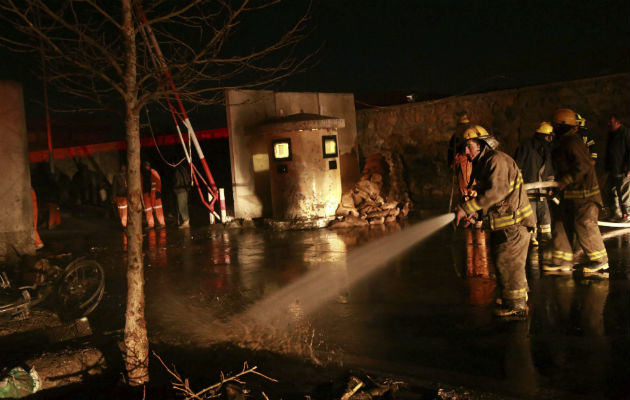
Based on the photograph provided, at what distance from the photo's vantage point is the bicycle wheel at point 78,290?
6277mm

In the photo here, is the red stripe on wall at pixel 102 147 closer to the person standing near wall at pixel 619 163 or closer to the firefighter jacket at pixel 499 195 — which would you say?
the person standing near wall at pixel 619 163

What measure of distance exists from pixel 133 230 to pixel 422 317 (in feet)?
10.5

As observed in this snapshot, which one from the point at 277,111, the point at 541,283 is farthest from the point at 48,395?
the point at 277,111

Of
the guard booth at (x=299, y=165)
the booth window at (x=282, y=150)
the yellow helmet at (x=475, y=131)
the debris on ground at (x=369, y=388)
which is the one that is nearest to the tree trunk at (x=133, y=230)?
the debris on ground at (x=369, y=388)

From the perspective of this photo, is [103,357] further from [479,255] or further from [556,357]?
[479,255]

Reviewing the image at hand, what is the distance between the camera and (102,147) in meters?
20.5

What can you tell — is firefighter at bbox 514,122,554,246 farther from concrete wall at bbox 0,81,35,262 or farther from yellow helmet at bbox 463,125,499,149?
concrete wall at bbox 0,81,35,262

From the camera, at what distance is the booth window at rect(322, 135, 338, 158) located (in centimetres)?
1438

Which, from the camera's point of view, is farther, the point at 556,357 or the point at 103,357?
the point at 103,357

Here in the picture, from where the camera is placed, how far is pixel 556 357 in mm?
4523

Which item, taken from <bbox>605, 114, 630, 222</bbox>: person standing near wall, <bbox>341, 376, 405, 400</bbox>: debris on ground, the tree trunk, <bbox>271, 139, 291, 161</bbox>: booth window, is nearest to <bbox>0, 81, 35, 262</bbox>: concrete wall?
the tree trunk

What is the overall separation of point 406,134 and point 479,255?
875 cm

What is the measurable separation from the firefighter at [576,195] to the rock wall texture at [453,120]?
718cm

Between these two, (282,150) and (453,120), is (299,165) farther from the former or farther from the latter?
(453,120)
